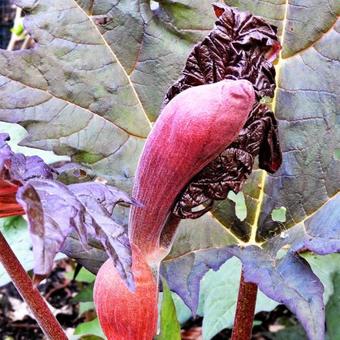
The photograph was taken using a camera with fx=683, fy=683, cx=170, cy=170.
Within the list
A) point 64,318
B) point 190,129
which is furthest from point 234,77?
point 64,318

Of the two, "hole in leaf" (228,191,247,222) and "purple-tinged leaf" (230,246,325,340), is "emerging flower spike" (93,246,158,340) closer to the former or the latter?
"purple-tinged leaf" (230,246,325,340)

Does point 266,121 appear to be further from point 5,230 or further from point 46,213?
point 5,230

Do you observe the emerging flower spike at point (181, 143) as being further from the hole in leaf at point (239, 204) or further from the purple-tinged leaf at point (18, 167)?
the hole in leaf at point (239, 204)

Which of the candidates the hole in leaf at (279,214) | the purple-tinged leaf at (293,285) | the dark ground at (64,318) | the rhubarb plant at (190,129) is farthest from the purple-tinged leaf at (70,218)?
the dark ground at (64,318)

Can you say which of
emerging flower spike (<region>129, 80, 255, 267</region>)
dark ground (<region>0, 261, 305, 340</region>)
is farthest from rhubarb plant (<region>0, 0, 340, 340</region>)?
dark ground (<region>0, 261, 305, 340</region>)

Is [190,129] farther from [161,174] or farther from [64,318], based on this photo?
[64,318]

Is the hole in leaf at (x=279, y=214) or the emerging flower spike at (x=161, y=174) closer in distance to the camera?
the emerging flower spike at (x=161, y=174)
